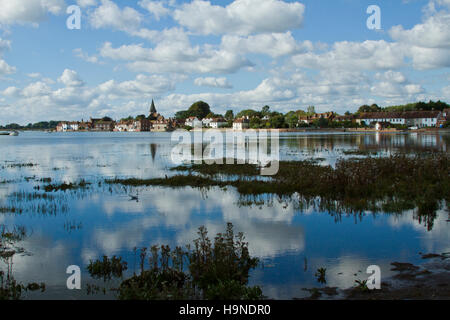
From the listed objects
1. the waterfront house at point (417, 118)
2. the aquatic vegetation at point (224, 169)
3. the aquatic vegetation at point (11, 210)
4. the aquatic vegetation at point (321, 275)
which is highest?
the waterfront house at point (417, 118)

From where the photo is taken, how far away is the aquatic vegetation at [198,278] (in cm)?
876

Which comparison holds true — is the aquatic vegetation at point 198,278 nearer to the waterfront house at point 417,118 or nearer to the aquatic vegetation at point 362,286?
the aquatic vegetation at point 362,286

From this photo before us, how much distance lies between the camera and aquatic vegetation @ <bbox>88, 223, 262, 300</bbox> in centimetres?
876

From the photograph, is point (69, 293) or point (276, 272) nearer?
point (69, 293)

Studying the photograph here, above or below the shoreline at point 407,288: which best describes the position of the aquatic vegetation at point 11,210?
above

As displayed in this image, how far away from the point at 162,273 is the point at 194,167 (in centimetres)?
2619

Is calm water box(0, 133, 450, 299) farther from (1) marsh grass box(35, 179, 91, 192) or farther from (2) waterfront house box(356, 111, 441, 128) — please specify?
(2) waterfront house box(356, 111, 441, 128)

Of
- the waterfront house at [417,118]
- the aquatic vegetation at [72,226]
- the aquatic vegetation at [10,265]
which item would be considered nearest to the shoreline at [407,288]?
the aquatic vegetation at [10,265]

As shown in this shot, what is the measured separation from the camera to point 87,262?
39.3ft

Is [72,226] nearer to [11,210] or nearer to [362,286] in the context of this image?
[11,210]
